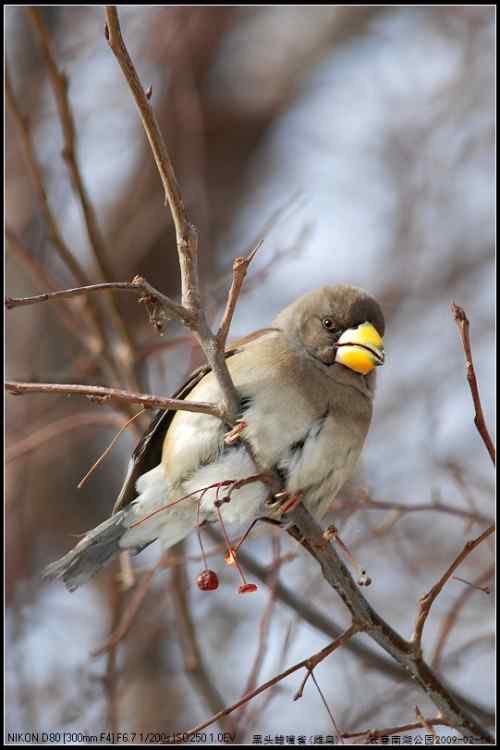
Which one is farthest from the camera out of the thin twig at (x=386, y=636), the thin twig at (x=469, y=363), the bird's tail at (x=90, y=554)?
the bird's tail at (x=90, y=554)

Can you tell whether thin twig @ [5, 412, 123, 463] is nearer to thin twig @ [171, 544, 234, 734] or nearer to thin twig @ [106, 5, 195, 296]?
thin twig @ [171, 544, 234, 734]

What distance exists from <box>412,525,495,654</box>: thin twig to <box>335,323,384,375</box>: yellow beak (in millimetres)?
970

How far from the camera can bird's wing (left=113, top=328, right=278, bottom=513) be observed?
317cm

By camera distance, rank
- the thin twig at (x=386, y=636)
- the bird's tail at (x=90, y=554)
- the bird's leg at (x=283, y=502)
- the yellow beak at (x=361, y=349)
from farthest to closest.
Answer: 1. the bird's tail at (x=90, y=554)
2. the yellow beak at (x=361, y=349)
3. the bird's leg at (x=283, y=502)
4. the thin twig at (x=386, y=636)

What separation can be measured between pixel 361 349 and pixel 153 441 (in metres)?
0.80

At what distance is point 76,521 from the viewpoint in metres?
5.91

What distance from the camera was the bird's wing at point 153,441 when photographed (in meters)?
3.17

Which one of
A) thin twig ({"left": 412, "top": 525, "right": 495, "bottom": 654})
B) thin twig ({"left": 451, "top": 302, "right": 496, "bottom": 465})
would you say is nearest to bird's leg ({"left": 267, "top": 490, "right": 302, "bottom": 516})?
thin twig ({"left": 412, "top": 525, "right": 495, "bottom": 654})

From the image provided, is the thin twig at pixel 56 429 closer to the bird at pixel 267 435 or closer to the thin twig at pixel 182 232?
the bird at pixel 267 435

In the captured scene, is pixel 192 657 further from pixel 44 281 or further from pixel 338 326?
pixel 44 281

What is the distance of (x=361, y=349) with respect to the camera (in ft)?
9.98

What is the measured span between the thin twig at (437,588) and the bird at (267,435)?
1.82 feet

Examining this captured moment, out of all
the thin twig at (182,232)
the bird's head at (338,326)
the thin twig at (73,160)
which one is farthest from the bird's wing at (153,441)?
the thin twig at (182,232)

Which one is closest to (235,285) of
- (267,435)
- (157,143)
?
(157,143)
